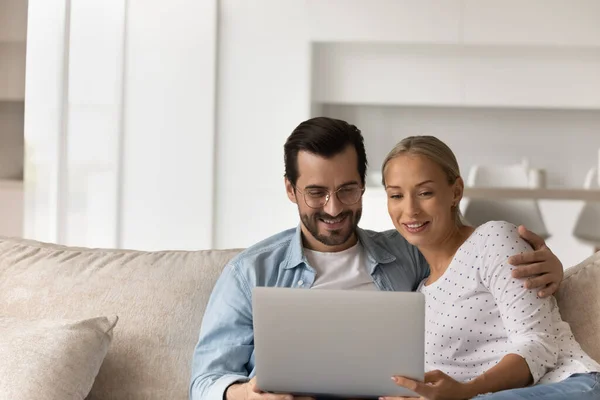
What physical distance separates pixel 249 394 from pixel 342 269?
516mm

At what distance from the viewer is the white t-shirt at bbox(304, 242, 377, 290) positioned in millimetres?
1955

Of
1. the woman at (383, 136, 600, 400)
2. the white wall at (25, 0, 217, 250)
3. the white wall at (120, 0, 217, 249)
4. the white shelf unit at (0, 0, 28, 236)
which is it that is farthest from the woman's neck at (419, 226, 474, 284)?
the white wall at (120, 0, 217, 249)

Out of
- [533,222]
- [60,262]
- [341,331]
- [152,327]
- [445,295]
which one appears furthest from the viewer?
[533,222]

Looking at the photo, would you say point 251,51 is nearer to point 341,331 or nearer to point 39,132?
point 39,132

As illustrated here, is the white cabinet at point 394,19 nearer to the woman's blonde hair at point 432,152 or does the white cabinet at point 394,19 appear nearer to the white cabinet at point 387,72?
the white cabinet at point 387,72

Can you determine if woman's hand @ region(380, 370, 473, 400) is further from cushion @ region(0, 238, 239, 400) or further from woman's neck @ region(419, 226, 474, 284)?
cushion @ region(0, 238, 239, 400)

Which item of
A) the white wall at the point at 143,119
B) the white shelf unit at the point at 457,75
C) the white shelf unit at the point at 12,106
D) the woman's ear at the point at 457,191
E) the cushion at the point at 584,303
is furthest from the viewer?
the white shelf unit at the point at 457,75

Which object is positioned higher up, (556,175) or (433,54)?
(433,54)

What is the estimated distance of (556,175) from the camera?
566 cm

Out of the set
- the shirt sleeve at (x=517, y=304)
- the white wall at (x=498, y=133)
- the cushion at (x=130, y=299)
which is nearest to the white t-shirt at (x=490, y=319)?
the shirt sleeve at (x=517, y=304)

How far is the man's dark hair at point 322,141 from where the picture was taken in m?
1.97

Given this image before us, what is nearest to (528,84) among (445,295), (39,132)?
(39,132)

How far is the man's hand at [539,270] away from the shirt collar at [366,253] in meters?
0.36

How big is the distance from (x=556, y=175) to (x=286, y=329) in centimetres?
457
